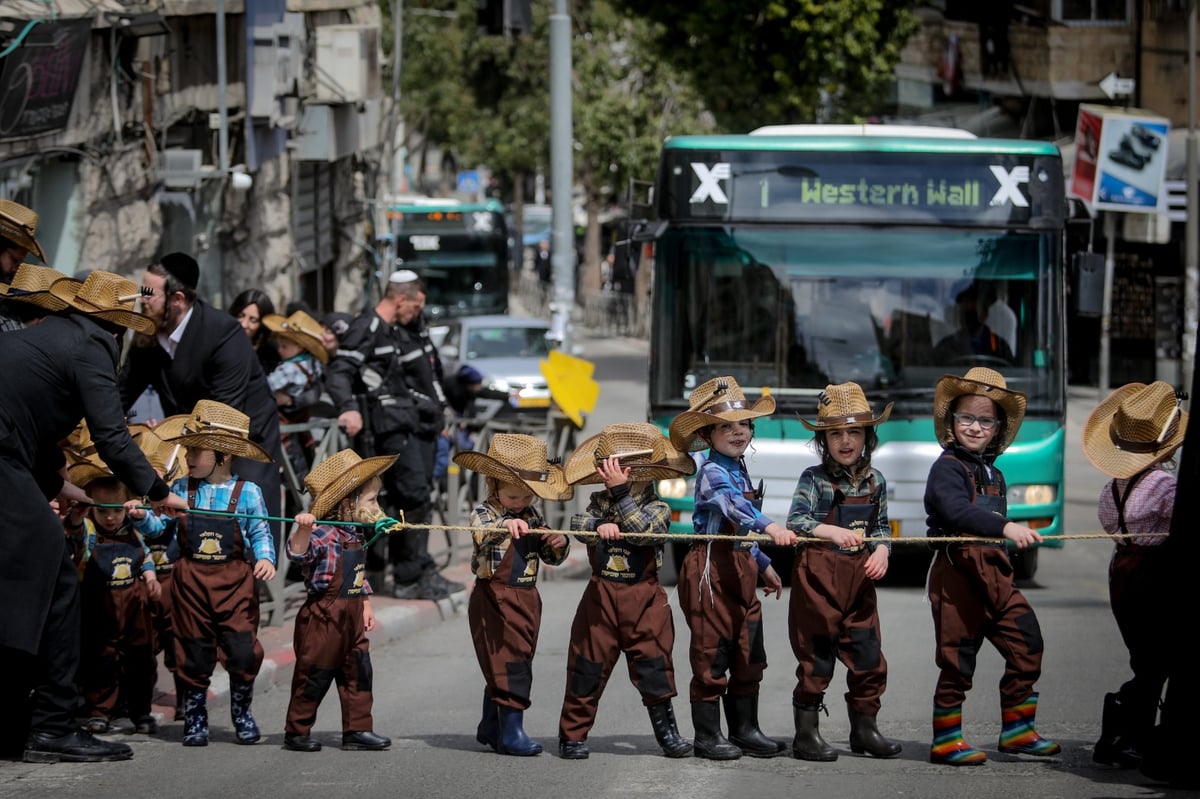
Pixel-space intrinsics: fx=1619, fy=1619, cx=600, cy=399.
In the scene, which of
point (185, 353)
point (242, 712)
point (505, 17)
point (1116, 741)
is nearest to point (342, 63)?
point (505, 17)

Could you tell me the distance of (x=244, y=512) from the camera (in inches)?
264

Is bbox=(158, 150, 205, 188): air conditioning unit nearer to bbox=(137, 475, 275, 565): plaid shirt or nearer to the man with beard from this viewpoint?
the man with beard

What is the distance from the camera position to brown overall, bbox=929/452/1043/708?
6301 millimetres

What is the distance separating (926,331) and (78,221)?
6.99m

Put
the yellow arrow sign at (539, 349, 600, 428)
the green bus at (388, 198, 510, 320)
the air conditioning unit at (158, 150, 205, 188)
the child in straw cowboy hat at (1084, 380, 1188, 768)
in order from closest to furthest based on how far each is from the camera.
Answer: the child in straw cowboy hat at (1084, 380, 1188, 768) < the yellow arrow sign at (539, 349, 600, 428) < the air conditioning unit at (158, 150, 205, 188) < the green bus at (388, 198, 510, 320)

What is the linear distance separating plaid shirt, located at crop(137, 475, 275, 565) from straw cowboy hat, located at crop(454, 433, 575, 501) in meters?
0.86

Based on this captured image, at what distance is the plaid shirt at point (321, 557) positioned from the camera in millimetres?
6605

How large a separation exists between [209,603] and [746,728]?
88.4 inches

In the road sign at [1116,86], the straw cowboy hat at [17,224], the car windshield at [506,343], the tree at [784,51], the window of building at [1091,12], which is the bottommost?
the car windshield at [506,343]

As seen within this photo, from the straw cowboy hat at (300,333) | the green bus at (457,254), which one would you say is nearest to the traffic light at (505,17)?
the straw cowboy hat at (300,333)

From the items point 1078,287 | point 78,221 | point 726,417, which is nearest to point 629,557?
point 726,417

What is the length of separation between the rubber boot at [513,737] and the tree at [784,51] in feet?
70.2

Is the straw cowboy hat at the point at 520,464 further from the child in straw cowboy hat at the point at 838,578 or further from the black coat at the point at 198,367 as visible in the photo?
the black coat at the point at 198,367

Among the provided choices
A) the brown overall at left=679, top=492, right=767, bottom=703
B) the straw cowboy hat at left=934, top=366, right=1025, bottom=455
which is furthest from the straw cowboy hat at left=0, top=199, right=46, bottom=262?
the straw cowboy hat at left=934, top=366, right=1025, bottom=455
